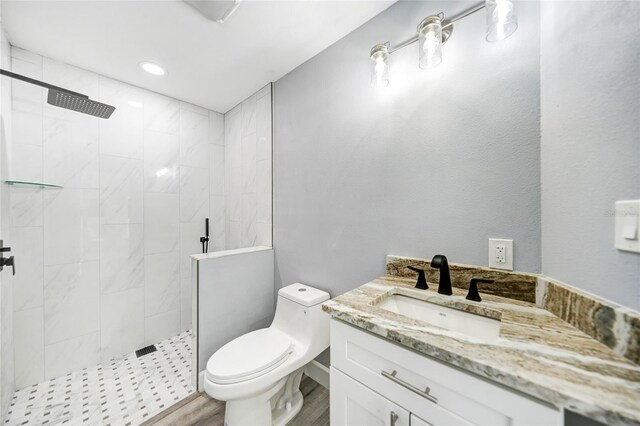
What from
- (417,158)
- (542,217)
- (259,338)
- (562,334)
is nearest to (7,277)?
(259,338)

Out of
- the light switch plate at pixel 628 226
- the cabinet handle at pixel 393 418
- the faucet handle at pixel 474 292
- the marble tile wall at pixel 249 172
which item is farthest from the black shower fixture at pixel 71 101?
the light switch plate at pixel 628 226

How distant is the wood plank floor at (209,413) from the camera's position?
1.33 meters

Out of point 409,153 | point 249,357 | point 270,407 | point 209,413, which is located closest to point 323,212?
point 409,153

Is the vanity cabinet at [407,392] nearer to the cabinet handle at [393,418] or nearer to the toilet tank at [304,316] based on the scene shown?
the cabinet handle at [393,418]

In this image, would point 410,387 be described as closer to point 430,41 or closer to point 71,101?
point 430,41

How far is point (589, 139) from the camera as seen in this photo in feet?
2.27

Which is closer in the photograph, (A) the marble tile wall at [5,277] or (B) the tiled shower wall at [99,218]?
(A) the marble tile wall at [5,277]

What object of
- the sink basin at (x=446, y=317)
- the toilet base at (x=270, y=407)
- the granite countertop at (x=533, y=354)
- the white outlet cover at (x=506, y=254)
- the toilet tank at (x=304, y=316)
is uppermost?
the white outlet cover at (x=506, y=254)

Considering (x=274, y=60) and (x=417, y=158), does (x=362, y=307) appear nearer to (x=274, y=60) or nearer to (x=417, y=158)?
(x=417, y=158)

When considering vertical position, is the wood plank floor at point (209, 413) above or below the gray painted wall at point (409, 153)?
below

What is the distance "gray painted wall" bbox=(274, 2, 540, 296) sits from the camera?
93cm

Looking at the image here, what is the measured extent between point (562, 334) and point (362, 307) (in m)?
0.58

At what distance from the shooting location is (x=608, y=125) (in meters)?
0.64

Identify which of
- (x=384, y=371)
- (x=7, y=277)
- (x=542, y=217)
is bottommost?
(x=384, y=371)
